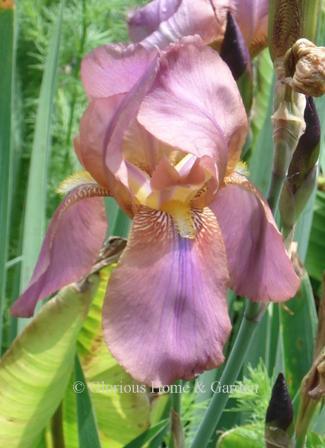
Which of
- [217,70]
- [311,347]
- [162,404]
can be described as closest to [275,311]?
[311,347]

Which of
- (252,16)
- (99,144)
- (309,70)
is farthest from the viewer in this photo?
(252,16)

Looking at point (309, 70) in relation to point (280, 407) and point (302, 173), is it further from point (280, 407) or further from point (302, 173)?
point (280, 407)

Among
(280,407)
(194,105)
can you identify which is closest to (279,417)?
(280,407)

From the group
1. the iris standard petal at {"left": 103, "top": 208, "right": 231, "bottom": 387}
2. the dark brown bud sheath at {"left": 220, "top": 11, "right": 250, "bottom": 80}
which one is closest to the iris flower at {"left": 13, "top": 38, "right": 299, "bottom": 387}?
the iris standard petal at {"left": 103, "top": 208, "right": 231, "bottom": 387}

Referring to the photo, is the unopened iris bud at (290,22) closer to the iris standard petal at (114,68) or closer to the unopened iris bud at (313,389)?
the iris standard petal at (114,68)

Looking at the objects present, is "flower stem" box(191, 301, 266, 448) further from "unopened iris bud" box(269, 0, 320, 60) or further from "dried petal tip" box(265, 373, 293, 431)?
"unopened iris bud" box(269, 0, 320, 60)

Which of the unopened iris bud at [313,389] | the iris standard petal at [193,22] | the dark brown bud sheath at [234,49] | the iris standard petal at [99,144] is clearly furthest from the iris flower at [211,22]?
the unopened iris bud at [313,389]
